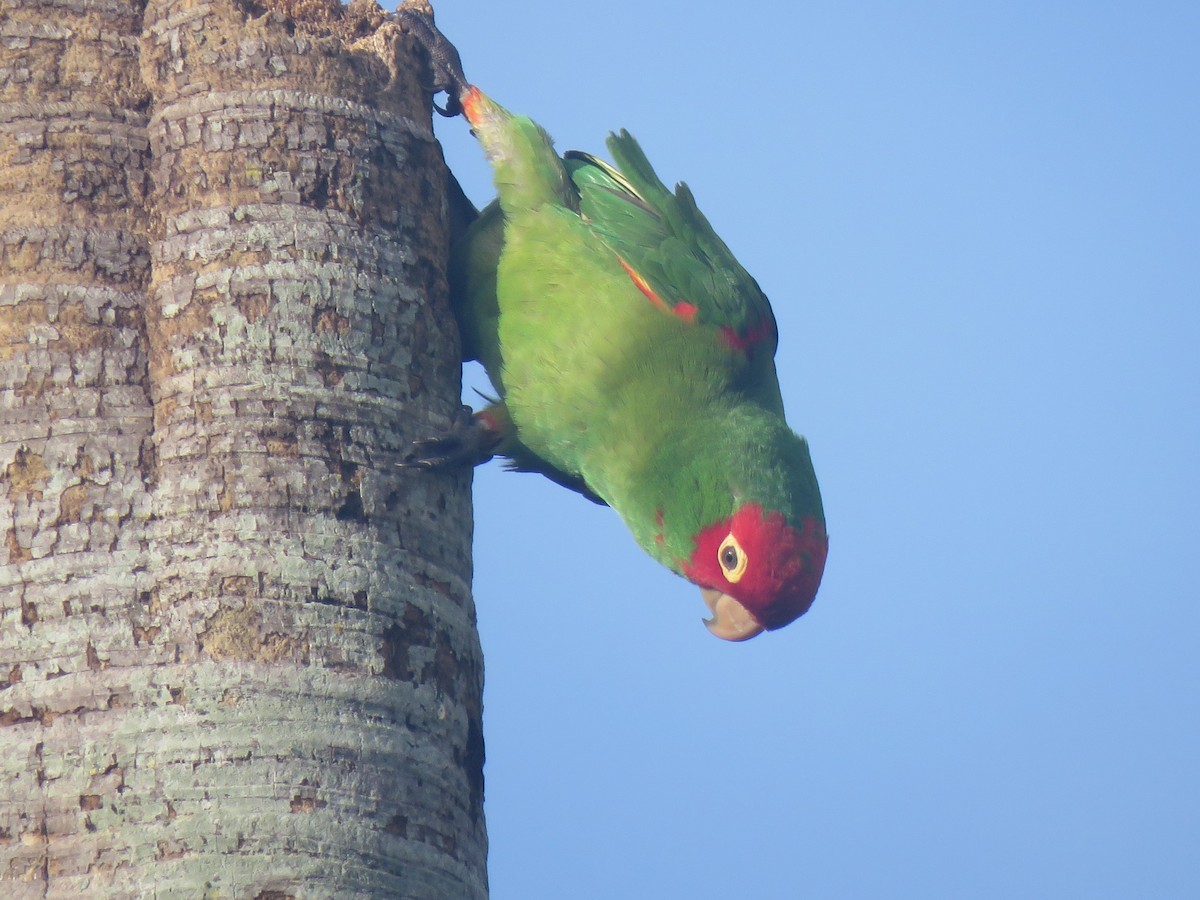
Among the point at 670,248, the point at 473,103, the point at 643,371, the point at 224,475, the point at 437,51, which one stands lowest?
the point at 224,475

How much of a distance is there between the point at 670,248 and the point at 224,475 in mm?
2187

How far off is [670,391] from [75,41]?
2033 mm

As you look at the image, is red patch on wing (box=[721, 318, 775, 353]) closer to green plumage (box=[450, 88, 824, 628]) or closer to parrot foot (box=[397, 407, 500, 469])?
green plumage (box=[450, 88, 824, 628])

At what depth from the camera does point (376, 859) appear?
8.80ft

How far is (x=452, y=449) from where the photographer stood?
10.9 feet

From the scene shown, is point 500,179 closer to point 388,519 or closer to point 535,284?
point 535,284

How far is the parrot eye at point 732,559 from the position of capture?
13.2 feet

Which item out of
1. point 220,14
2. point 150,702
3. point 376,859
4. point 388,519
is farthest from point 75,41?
point 376,859

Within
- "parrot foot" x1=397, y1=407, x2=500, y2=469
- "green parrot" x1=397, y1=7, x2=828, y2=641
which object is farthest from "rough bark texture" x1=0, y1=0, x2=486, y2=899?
"green parrot" x1=397, y1=7, x2=828, y2=641

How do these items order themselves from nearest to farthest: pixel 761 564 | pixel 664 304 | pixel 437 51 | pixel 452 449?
pixel 452 449 → pixel 761 564 → pixel 437 51 → pixel 664 304

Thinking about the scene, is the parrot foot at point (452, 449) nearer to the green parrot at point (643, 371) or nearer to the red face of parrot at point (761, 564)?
the green parrot at point (643, 371)

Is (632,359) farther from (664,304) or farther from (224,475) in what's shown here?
(224,475)

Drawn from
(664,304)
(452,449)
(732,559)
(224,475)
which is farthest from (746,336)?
(224,475)

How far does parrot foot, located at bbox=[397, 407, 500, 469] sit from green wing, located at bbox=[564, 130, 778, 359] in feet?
3.91
